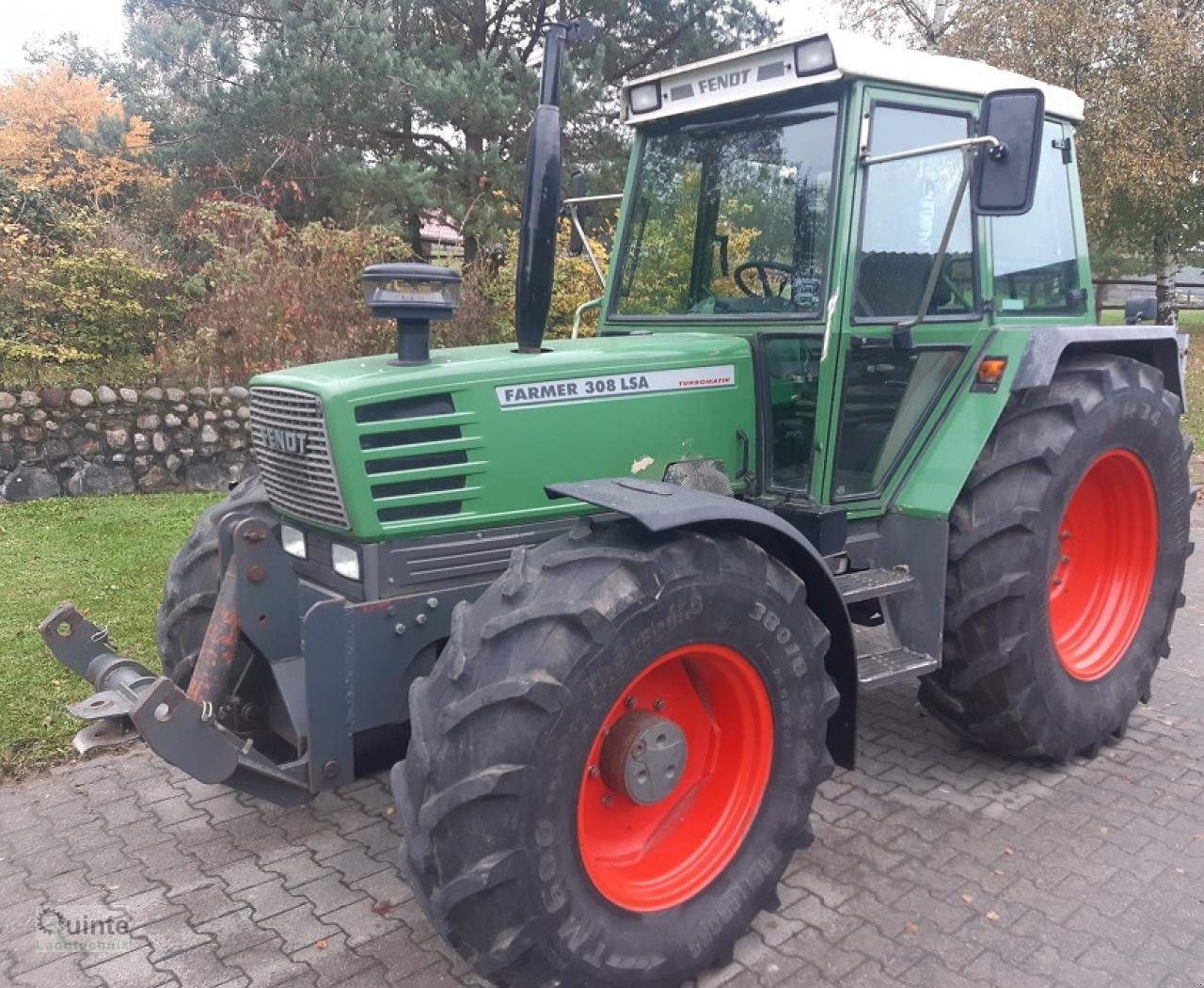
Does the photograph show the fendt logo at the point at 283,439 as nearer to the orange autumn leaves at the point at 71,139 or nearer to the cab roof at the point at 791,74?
the cab roof at the point at 791,74

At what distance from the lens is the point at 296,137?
10.8 m

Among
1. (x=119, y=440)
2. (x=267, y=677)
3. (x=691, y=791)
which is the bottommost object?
(x=691, y=791)

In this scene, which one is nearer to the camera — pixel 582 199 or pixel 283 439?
pixel 283 439

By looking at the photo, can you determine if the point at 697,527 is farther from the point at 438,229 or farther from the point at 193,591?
the point at 438,229

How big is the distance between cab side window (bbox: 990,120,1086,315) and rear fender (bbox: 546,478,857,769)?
1.58 meters

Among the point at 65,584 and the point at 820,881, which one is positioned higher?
the point at 65,584

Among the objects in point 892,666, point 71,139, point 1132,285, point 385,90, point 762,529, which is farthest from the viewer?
point 1132,285

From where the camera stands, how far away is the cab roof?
320 centimetres

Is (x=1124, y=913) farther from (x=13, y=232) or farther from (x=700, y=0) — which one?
(x=700, y=0)

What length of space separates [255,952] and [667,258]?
9.10 ft

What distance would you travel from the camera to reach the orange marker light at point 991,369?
11.9ft

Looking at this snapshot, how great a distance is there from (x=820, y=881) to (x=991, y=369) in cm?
191

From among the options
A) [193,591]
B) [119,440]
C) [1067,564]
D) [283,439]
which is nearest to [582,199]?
[283,439]

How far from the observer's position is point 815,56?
3180 millimetres
